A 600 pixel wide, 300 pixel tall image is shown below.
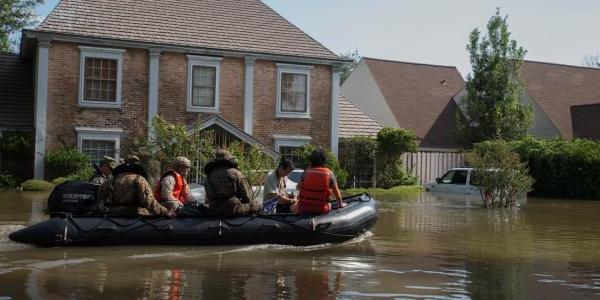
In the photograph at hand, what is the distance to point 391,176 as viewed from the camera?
29.2 meters

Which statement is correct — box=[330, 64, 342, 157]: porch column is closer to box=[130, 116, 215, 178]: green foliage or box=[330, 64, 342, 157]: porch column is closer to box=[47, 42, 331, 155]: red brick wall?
box=[47, 42, 331, 155]: red brick wall

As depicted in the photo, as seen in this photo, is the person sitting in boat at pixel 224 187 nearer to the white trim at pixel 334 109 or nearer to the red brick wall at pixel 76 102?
the red brick wall at pixel 76 102

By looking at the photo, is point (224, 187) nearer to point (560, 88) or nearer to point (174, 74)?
point (174, 74)

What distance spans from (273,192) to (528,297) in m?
5.58

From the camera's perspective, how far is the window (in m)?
27.1

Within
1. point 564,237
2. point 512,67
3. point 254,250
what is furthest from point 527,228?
point 512,67

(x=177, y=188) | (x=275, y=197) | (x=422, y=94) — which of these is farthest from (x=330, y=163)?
(x=177, y=188)

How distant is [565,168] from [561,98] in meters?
14.5

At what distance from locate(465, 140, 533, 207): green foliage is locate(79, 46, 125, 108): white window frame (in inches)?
482

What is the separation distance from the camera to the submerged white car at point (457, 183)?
75.8 ft

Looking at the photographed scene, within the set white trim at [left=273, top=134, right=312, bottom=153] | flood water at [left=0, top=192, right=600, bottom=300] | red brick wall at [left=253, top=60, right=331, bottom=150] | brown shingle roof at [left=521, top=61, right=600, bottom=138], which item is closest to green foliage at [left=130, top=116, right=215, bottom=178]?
flood water at [left=0, top=192, right=600, bottom=300]

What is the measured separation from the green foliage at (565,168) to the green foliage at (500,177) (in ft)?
21.9

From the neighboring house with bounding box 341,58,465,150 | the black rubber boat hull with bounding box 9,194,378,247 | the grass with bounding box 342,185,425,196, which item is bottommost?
the black rubber boat hull with bounding box 9,194,378,247

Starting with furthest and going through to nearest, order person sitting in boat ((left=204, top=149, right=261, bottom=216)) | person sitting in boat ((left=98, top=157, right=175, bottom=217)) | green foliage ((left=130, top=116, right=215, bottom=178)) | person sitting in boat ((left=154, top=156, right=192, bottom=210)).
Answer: green foliage ((left=130, top=116, right=215, bottom=178))
person sitting in boat ((left=154, top=156, right=192, bottom=210))
person sitting in boat ((left=204, top=149, right=261, bottom=216))
person sitting in boat ((left=98, top=157, right=175, bottom=217))
